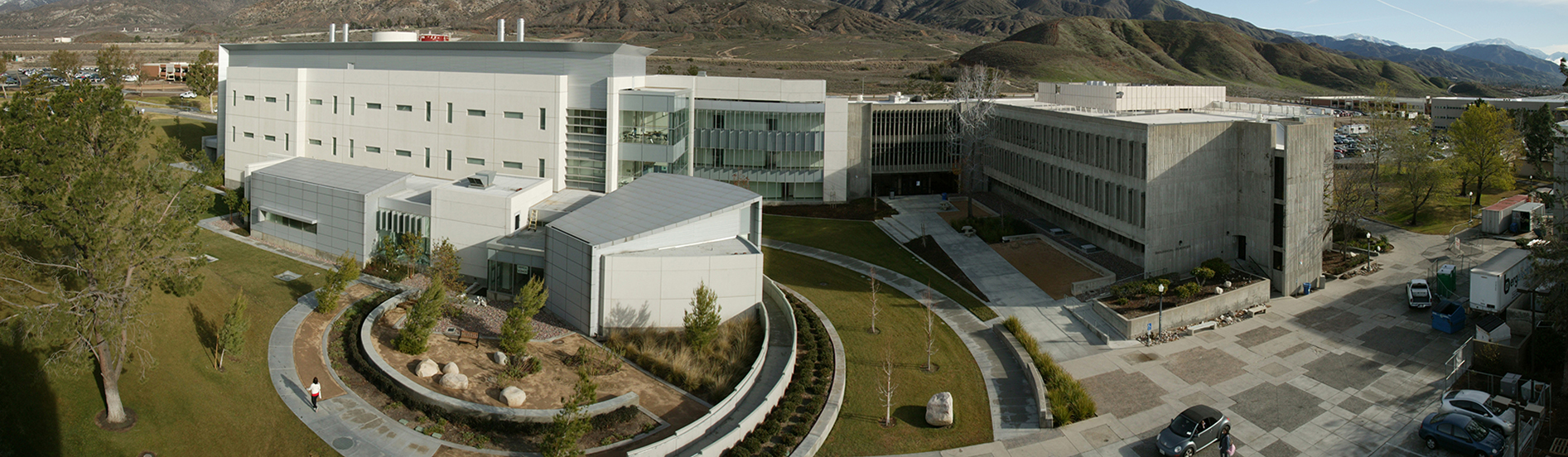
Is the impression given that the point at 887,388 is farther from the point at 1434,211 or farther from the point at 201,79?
the point at 201,79

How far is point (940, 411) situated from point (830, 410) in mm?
4003

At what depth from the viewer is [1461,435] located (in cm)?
2970

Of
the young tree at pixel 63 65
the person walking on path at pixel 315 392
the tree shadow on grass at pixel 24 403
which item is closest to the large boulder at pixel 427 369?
the person walking on path at pixel 315 392

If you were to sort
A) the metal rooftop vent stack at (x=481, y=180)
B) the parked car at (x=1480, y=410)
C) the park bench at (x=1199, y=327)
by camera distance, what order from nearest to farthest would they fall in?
the parked car at (x=1480, y=410), the park bench at (x=1199, y=327), the metal rooftop vent stack at (x=481, y=180)

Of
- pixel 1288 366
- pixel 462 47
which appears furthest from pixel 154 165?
pixel 1288 366

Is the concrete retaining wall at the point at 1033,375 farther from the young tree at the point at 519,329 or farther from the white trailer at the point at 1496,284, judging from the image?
the white trailer at the point at 1496,284

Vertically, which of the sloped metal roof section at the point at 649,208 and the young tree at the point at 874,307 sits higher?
the sloped metal roof section at the point at 649,208

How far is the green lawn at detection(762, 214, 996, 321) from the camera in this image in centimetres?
4925

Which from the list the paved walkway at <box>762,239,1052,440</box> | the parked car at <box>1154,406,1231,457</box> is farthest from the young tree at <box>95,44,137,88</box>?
the parked car at <box>1154,406,1231,457</box>

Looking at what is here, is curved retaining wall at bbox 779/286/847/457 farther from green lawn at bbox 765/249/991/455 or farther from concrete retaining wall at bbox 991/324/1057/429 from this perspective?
Result: concrete retaining wall at bbox 991/324/1057/429

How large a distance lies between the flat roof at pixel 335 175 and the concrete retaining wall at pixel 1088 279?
122 feet

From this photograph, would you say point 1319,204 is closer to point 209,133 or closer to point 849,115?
point 849,115

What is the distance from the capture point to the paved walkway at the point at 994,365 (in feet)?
108

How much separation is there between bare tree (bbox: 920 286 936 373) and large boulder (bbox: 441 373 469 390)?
59.8 ft
